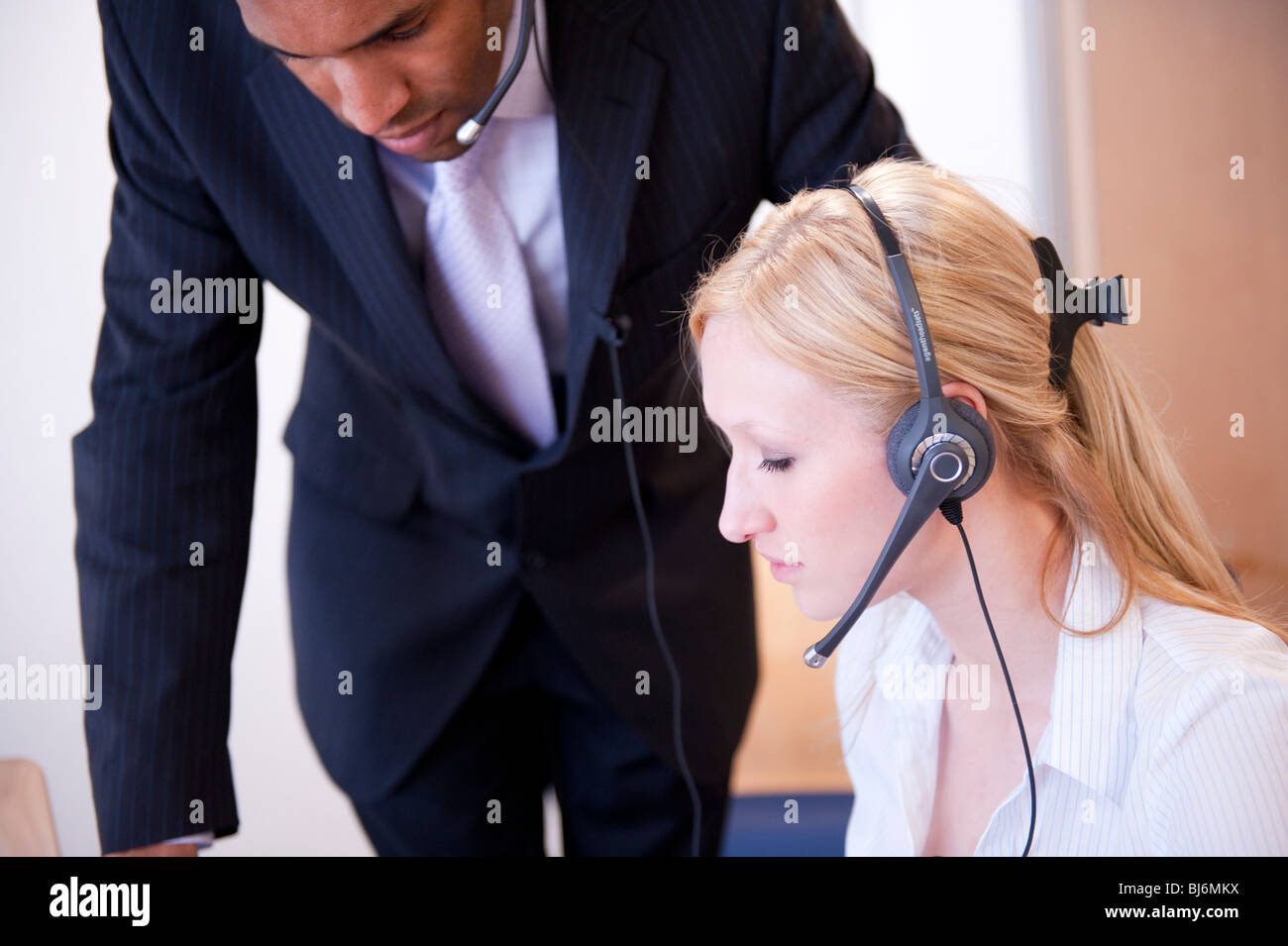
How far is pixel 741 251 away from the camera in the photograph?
42.9 inches

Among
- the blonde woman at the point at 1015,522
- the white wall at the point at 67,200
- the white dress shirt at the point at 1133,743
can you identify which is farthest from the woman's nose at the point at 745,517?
the white wall at the point at 67,200

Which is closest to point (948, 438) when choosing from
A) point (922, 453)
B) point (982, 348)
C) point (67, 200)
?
point (922, 453)

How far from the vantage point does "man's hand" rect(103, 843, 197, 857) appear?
1.14 metres

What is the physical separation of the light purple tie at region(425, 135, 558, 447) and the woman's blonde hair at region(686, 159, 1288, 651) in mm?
231

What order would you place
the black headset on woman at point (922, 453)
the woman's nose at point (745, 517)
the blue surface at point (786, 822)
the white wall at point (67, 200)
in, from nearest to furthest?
the black headset on woman at point (922, 453)
the woman's nose at point (745, 517)
the white wall at point (67, 200)
the blue surface at point (786, 822)

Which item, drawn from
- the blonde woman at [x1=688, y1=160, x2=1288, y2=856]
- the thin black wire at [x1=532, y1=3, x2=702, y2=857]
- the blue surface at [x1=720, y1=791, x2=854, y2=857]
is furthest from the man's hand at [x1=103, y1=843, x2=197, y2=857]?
the blue surface at [x1=720, y1=791, x2=854, y2=857]

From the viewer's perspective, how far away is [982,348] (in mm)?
979

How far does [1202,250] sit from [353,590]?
43.6 inches

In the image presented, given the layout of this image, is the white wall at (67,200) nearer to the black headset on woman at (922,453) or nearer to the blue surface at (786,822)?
the black headset on woman at (922,453)

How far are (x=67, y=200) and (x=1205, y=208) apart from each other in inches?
54.1

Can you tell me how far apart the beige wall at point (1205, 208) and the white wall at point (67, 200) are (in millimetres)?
78

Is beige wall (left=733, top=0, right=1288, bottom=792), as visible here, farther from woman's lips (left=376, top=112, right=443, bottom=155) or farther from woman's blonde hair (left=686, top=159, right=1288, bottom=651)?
woman's lips (left=376, top=112, right=443, bottom=155)

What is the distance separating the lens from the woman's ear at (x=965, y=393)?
966 millimetres
